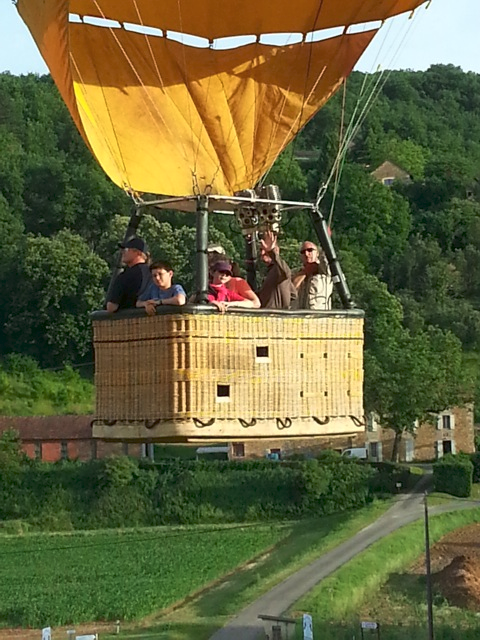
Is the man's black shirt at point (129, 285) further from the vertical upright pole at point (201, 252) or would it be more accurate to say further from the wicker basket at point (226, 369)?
the vertical upright pole at point (201, 252)

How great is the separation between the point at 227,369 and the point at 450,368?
91.8ft

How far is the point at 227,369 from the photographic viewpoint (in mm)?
4977

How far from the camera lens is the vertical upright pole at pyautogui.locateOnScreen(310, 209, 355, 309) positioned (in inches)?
206

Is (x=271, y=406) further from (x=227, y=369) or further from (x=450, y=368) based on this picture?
(x=450, y=368)

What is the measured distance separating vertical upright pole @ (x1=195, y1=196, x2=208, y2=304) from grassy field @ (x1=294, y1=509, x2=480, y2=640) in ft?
50.0

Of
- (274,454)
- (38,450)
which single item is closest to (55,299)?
(38,450)

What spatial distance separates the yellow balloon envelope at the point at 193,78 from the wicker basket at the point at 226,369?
54cm

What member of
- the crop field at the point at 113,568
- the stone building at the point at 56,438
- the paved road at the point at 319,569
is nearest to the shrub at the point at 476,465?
the paved road at the point at 319,569

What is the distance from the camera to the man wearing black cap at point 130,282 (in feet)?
16.9

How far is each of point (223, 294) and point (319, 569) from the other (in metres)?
19.8

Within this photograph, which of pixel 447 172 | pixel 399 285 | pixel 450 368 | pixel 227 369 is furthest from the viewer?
pixel 447 172

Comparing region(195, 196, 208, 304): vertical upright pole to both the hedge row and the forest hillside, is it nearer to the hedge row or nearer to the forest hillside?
the forest hillside

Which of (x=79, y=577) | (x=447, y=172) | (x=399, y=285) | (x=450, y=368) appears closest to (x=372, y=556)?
(x=79, y=577)

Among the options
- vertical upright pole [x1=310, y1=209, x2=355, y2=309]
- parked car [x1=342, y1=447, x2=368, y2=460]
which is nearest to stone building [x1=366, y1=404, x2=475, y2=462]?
parked car [x1=342, y1=447, x2=368, y2=460]
